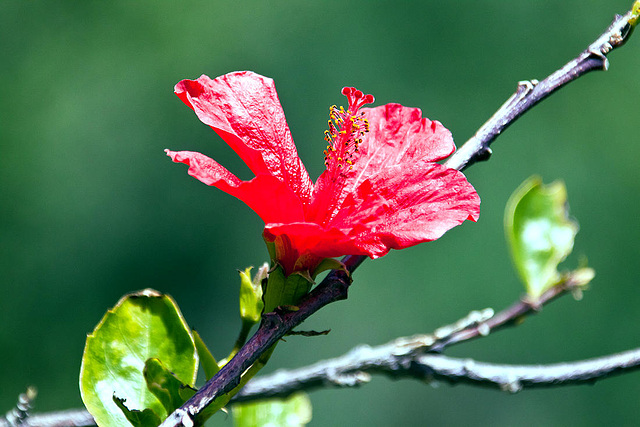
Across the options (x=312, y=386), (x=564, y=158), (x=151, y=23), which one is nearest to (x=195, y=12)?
(x=151, y=23)

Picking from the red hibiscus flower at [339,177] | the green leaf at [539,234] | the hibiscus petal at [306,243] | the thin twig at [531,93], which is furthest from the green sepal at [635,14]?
the green leaf at [539,234]

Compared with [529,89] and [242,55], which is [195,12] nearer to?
[242,55]

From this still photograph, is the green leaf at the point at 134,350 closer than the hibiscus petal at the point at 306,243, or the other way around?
the hibiscus petal at the point at 306,243


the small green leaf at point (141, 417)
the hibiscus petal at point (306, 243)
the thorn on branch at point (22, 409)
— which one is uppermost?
the hibiscus petal at point (306, 243)

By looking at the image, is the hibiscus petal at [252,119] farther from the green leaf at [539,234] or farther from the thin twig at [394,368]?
the green leaf at [539,234]

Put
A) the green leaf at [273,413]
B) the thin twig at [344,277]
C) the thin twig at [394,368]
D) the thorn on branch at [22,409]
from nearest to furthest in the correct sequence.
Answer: the thin twig at [344,277] < the thorn on branch at [22,409] < the thin twig at [394,368] < the green leaf at [273,413]

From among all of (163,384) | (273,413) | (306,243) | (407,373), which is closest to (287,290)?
(306,243)

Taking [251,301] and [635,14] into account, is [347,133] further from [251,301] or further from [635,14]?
[635,14]
